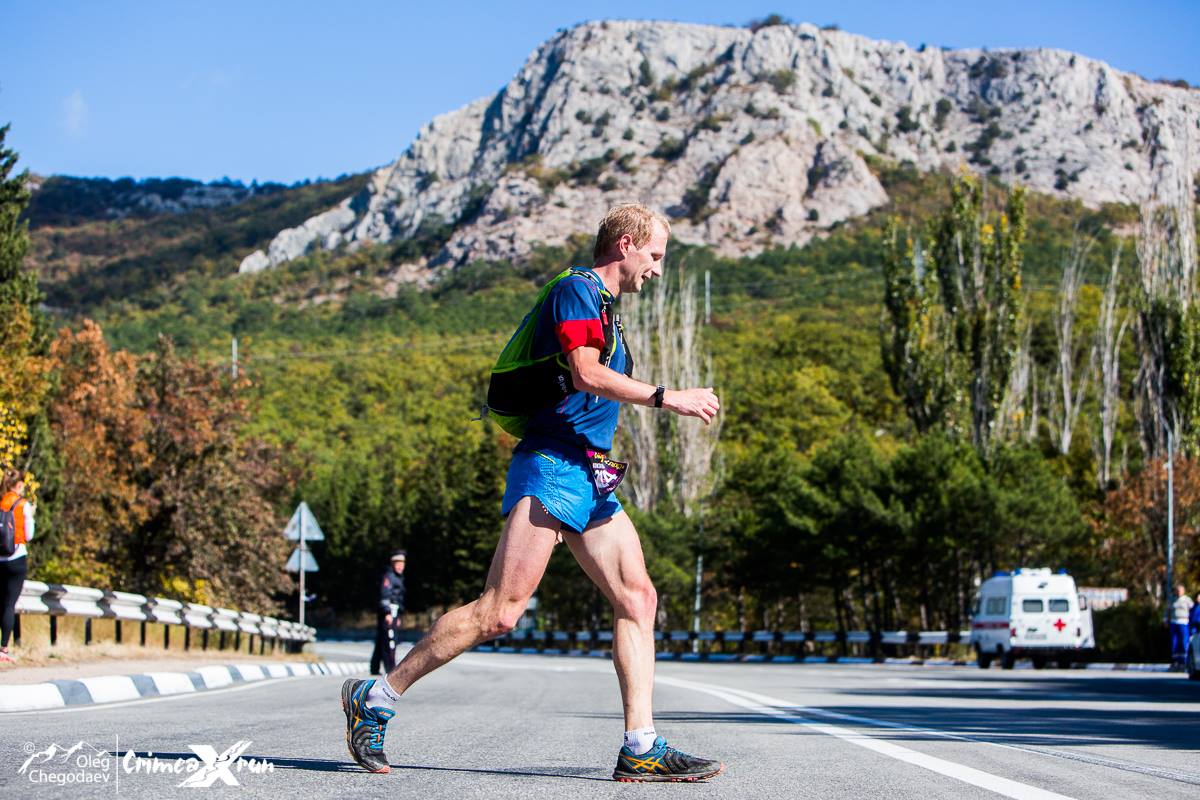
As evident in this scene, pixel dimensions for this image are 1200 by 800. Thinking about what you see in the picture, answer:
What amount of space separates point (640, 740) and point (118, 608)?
1221cm

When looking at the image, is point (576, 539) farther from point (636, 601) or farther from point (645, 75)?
point (645, 75)

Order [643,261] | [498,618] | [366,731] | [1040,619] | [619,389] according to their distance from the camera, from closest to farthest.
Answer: [619,389] → [498,618] → [366,731] → [643,261] → [1040,619]

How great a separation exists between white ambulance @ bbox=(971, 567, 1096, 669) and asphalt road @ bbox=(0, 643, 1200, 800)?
51.3 feet

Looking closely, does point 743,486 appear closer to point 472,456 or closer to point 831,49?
point 472,456

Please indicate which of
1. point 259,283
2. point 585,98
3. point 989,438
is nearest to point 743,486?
point 989,438

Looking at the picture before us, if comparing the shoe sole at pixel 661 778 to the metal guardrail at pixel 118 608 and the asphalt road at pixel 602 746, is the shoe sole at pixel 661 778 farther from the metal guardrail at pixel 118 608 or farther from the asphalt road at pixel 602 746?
the metal guardrail at pixel 118 608

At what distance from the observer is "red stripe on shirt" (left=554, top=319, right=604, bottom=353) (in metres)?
5.33

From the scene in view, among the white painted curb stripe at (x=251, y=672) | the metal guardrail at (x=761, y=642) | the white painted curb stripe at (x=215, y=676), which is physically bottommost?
the metal guardrail at (x=761, y=642)

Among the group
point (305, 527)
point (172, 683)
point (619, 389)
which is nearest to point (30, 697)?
point (172, 683)

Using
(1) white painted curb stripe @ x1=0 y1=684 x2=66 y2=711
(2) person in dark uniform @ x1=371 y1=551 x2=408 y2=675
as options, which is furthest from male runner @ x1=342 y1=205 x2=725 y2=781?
(2) person in dark uniform @ x1=371 y1=551 x2=408 y2=675

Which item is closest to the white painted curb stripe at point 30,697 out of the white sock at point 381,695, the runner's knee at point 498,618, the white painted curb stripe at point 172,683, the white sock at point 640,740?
the white painted curb stripe at point 172,683

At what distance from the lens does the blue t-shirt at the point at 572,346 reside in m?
5.36

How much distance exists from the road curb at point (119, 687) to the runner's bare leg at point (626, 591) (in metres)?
4.91

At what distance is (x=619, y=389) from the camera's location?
5.19m
